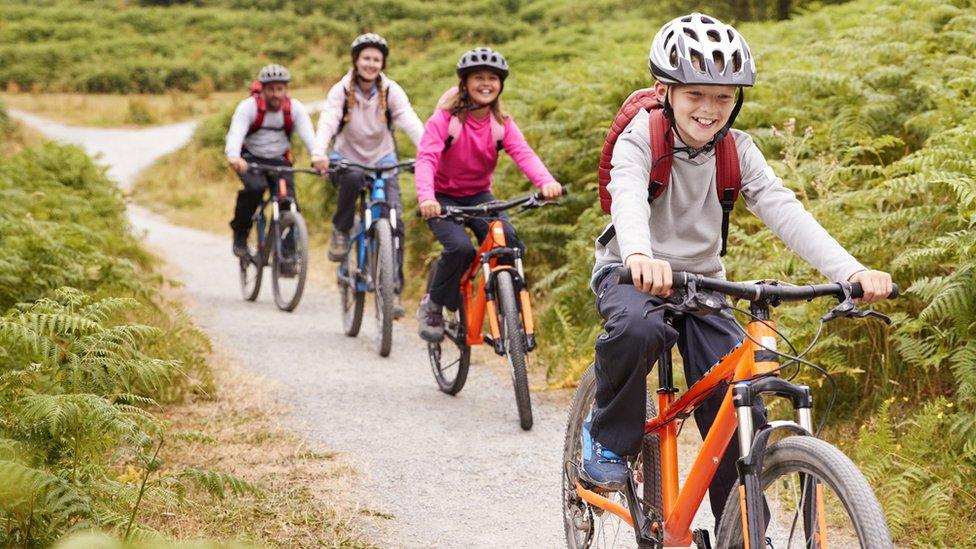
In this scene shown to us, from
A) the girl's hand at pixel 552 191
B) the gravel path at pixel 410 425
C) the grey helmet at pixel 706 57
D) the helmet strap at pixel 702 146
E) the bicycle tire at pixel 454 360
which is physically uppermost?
the grey helmet at pixel 706 57

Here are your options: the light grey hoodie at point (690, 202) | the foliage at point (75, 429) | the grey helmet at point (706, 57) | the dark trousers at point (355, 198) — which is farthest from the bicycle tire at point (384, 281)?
the grey helmet at point (706, 57)

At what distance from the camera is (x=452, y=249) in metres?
7.02

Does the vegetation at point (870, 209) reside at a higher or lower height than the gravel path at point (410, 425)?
higher

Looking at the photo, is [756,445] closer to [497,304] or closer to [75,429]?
[75,429]

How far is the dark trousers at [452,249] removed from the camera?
702cm

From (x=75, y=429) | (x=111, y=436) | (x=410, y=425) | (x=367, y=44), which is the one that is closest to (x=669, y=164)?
(x=75, y=429)

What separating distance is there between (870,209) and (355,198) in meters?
4.71

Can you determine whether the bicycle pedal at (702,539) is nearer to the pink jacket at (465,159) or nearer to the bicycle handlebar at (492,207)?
the bicycle handlebar at (492,207)

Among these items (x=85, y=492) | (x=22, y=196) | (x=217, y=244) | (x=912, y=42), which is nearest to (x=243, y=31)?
(x=217, y=244)

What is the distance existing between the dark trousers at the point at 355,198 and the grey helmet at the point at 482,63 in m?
2.11

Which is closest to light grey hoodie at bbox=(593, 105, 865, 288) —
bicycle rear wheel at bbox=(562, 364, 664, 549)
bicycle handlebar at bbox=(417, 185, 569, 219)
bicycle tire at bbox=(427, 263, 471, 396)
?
bicycle rear wheel at bbox=(562, 364, 664, 549)

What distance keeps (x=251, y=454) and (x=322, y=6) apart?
45.0 meters

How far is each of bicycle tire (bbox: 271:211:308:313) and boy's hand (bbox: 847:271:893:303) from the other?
7.67 meters

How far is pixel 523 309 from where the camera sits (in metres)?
6.53
